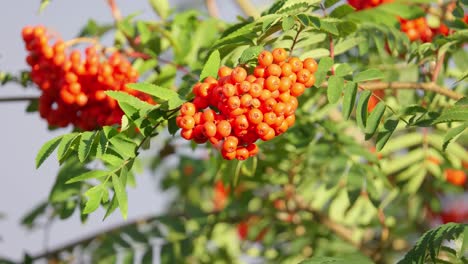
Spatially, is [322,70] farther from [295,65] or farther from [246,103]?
[246,103]

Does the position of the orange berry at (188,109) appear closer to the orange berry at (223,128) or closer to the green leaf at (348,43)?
the orange berry at (223,128)

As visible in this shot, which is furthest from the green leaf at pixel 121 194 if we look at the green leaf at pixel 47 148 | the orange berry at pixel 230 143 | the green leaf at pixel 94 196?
the orange berry at pixel 230 143

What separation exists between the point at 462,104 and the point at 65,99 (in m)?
1.25

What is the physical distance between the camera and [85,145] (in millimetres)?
1941

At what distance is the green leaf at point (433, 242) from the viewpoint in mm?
1832

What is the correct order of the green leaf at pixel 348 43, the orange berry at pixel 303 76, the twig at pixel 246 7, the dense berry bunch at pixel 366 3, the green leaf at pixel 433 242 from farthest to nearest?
the twig at pixel 246 7 < the dense berry bunch at pixel 366 3 < the green leaf at pixel 348 43 < the orange berry at pixel 303 76 < the green leaf at pixel 433 242

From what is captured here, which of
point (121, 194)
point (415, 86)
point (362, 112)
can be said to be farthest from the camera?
point (415, 86)

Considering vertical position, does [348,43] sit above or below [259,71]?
below

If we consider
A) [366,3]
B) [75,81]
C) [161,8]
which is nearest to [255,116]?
[75,81]

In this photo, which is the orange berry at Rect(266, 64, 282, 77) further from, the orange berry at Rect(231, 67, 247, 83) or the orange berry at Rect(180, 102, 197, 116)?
the orange berry at Rect(180, 102, 197, 116)

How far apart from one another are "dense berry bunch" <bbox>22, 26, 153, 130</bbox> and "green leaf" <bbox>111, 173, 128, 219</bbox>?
53cm

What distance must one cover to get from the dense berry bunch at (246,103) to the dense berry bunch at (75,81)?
1.87 feet

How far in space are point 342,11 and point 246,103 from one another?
20.4 inches

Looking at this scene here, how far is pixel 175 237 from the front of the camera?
320cm
